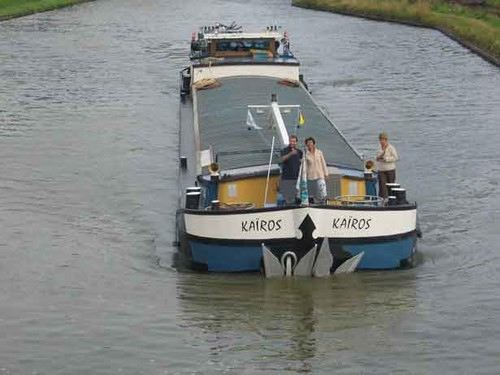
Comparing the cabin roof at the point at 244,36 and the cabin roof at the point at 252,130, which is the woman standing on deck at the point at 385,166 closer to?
the cabin roof at the point at 252,130

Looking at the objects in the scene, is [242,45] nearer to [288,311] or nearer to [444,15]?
[288,311]

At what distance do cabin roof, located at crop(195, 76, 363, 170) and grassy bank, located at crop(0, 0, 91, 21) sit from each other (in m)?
43.5

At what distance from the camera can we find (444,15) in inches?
2724

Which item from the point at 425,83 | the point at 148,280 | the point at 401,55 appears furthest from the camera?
the point at 401,55

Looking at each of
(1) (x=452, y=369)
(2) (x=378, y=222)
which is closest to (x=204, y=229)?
(2) (x=378, y=222)

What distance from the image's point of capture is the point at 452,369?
16.1m

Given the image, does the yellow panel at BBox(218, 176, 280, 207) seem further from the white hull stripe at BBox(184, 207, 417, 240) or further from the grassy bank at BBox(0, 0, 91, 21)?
the grassy bank at BBox(0, 0, 91, 21)

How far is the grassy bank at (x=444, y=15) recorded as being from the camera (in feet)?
183

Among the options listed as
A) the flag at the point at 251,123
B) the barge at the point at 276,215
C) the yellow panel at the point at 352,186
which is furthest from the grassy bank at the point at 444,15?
the yellow panel at the point at 352,186

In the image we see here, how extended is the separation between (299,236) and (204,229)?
1.71 meters

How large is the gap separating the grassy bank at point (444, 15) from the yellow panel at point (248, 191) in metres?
31.7

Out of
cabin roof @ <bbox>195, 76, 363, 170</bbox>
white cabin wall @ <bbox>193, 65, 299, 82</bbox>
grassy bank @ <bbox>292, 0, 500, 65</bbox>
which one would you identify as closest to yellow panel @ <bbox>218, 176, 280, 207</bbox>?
cabin roof @ <bbox>195, 76, 363, 170</bbox>

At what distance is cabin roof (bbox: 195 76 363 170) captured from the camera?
22.6 m

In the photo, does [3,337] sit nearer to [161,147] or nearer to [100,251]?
[100,251]
